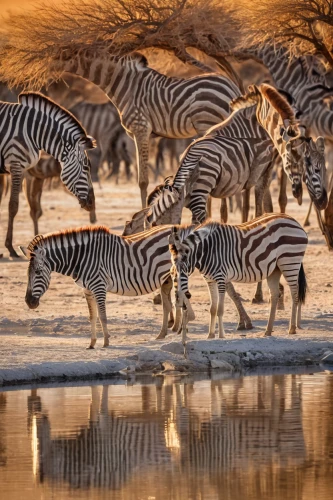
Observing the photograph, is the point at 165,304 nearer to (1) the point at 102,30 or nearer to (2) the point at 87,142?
(2) the point at 87,142

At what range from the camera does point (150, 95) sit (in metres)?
19.6

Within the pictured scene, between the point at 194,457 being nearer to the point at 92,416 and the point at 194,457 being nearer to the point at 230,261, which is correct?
the point at 92,416

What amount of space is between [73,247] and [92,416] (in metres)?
3.13

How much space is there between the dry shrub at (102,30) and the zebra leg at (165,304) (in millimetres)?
6313

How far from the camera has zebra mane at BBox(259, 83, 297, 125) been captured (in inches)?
651

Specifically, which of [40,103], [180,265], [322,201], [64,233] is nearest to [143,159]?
[40,103]

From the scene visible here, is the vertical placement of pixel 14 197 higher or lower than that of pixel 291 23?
lower

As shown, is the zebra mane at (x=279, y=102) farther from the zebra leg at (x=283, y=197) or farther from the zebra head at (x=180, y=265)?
the zebra head at (x=180, y=265)

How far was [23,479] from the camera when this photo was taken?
838cm

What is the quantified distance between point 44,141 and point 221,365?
249 inches

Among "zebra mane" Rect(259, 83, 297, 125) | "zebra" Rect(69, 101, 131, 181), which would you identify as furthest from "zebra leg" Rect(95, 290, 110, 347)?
"zebra" Rect(69, 101, 131, 181)

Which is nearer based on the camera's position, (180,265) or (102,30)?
(180,265)

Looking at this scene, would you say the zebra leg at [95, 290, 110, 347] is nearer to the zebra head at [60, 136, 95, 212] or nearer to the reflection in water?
the reflection in water

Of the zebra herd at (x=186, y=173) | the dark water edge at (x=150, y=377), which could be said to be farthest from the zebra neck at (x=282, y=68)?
the dark water edge at (x=150, y=377)
